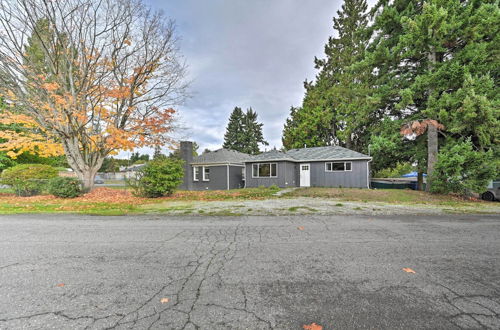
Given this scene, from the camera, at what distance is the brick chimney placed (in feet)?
71.3

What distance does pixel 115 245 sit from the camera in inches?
173

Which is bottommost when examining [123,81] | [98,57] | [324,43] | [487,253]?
[487,253]

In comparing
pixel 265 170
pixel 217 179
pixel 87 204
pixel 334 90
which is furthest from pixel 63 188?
pixel 334 90

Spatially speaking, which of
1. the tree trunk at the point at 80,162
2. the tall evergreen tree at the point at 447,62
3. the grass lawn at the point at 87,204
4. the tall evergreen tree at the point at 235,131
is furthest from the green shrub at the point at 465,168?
the tall evergreen tree at the point at 235,131

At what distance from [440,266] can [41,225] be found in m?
9.38

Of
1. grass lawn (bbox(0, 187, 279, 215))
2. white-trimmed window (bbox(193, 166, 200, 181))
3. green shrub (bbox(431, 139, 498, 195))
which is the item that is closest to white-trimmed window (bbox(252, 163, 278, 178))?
white-trimmed window (bbox(193, 166, 200, 181))

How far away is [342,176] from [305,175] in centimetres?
324

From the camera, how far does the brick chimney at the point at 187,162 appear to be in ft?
71.3

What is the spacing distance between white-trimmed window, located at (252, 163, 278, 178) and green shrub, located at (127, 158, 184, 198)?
877cm

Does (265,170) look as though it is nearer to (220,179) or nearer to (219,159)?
(220,179)

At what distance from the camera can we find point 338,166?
62.2 feet

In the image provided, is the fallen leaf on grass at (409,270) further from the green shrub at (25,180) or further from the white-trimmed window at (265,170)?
the green shrub at (25,180)

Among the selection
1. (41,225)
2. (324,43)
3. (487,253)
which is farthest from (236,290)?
(324,43)

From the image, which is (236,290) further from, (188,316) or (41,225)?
(41,225)
